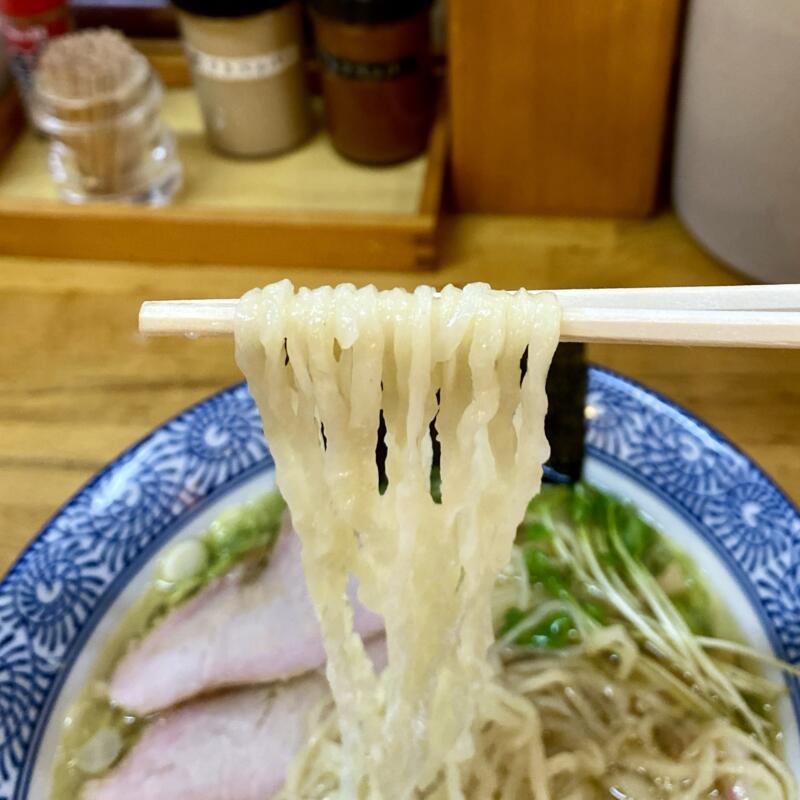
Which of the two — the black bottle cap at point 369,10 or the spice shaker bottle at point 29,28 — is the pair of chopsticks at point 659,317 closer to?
the black bottle cap at point 369,10

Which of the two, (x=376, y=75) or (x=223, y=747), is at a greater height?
(x=376, y=75)

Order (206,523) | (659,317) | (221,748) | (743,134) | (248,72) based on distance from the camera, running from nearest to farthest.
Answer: (659,317) < (221,748) < (206,523) < (743,134) < (248,72)

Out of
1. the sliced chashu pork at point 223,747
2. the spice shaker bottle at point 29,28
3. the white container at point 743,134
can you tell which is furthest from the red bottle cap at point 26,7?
the sliced chashu pork at point 223,747

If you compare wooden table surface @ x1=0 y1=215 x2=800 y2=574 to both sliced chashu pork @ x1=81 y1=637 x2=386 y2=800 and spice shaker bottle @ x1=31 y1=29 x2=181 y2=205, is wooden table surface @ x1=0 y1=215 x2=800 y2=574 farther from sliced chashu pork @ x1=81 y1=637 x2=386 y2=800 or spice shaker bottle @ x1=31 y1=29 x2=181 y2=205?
sliced chashu pork @ x1=81 y1=637 x2=386 y2=800

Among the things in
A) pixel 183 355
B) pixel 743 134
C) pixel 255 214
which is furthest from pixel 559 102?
pixel 183 355

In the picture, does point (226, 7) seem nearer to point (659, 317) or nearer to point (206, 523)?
point (206, 523)

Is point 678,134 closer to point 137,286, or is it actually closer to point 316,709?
point 137,286

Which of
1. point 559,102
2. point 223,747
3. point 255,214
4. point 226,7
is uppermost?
point 226,7
